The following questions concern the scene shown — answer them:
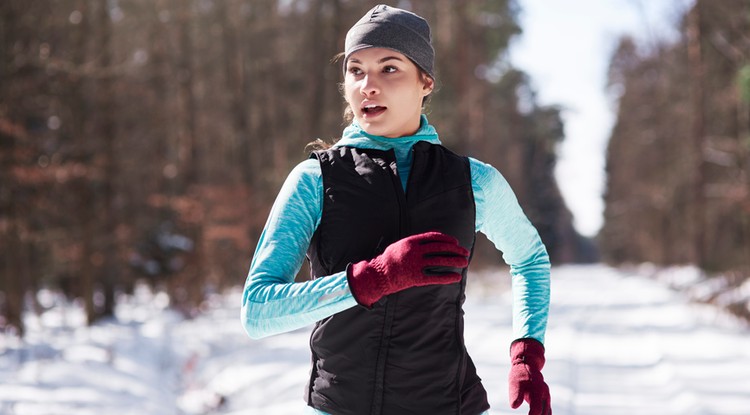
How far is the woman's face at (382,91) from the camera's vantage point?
2133 mm

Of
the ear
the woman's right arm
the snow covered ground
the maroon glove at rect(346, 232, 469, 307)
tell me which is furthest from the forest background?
the maroon glove at rect(346, 232, 469, 307)

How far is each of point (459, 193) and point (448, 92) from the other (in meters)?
26.5

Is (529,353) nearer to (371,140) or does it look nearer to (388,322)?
(388,322)

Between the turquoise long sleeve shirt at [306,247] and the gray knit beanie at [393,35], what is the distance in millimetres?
224

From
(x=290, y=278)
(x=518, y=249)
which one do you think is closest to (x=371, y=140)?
(x=290, y=278)

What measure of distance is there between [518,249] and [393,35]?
80 cm

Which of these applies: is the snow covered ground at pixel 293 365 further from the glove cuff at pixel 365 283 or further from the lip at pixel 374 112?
the glove cuff at pixel 365 283

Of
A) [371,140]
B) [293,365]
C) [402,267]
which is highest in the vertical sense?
[371,140]

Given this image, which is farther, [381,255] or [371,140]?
[371,140]

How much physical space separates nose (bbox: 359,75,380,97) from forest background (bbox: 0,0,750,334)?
8241 millimetres

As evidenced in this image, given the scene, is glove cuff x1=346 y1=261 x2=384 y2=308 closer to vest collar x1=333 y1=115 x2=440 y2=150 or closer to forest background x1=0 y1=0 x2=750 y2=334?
vest collar x1=333 y1=115 x2=440 y2=150

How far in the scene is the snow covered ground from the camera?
7.61 meters

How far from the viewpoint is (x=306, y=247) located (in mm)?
2014

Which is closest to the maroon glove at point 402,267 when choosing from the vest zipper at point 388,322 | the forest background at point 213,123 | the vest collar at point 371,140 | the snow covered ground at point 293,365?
the vest zipper at point 388,322
